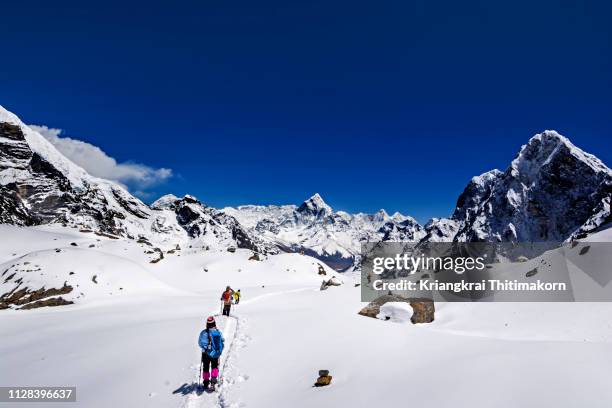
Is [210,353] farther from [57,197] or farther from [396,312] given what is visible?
[57,197]

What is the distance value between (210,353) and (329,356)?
421 cm

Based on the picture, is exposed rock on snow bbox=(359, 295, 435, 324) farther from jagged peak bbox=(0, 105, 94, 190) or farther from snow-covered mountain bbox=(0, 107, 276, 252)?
jagged peak bbox=(0, 105, 94, 190)

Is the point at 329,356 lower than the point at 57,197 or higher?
lower

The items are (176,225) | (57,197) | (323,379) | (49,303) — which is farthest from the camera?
(176,225)

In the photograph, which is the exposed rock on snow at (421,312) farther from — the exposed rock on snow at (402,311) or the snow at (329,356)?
the snow at (329,356)

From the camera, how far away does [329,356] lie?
12.5 metres

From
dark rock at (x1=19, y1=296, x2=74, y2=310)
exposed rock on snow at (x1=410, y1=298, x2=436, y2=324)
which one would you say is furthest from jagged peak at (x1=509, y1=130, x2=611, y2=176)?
dark rock at (x1=19, y1=296, x2=74, y2=310)

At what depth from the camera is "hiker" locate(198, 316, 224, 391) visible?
10727 mm

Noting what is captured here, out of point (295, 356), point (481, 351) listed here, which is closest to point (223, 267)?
point (295, 356)

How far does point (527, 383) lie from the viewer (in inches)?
309

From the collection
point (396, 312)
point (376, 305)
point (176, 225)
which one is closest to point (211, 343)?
point (396, 312)

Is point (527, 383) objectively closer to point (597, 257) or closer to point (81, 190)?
point (597, 257)

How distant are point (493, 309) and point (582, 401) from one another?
770 inches

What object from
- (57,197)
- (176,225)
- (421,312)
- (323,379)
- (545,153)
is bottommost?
(323,379)
